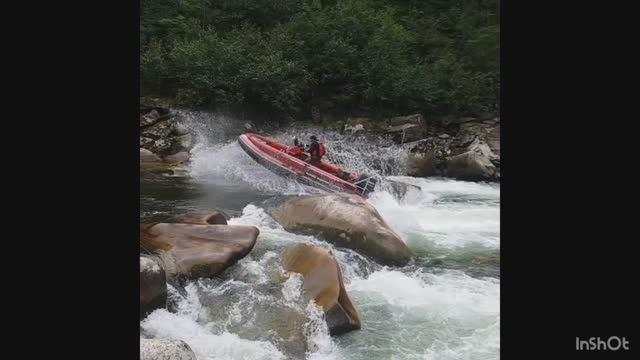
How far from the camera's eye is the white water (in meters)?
5.22

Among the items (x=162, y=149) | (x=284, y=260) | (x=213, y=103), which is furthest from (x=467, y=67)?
(x=284, y=260)

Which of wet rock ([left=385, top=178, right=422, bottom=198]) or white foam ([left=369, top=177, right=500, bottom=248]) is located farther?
wet rock ([left=385, top=178, right=422, bottom=198])

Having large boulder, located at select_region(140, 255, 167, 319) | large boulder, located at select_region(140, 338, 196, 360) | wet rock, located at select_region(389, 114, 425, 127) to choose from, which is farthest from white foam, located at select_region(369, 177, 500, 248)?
large boulder, located at select_region(140, 338, 196, 360)

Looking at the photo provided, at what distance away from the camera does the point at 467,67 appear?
69.1 ft

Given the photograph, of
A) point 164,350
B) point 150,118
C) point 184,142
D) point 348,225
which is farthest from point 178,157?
point 164,350

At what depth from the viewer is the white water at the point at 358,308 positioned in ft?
17.1

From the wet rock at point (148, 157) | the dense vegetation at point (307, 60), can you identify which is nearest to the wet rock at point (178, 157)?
the wet rock at point (148, 157)

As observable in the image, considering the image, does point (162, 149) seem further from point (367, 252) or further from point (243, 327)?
point (243, 327)

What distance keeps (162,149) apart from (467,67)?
482 inches

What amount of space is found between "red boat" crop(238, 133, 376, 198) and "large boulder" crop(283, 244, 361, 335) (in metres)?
4.92

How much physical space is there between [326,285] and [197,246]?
63.6 inches

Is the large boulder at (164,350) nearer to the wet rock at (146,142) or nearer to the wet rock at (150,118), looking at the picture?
the wet rock at (146,142)

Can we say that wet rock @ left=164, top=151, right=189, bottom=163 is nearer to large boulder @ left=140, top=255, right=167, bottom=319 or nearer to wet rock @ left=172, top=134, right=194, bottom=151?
wet rock @ left=172, top=134, right=194, bottom=151
